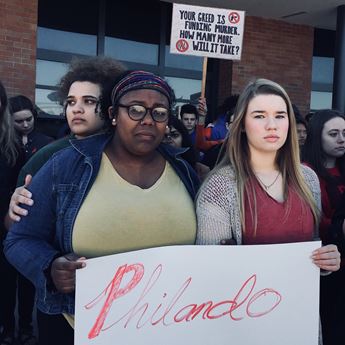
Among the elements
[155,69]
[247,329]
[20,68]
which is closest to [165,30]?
[155,69]

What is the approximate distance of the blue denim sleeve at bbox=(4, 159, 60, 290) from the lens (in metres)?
1.79

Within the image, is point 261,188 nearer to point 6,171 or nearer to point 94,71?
point 94,71

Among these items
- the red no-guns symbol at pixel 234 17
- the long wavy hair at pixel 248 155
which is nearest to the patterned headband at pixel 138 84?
the long wavy hair at pixel 248 155

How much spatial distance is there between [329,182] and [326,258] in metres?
1.02

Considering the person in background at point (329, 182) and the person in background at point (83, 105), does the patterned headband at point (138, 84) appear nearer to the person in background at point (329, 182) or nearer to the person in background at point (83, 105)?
the person in background at point (83, 105)

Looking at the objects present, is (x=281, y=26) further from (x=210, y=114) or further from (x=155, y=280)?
(x=155, y=280)

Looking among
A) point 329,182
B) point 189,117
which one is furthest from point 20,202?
point 189,117

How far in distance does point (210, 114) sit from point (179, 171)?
772 cm

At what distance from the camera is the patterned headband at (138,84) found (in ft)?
6.17

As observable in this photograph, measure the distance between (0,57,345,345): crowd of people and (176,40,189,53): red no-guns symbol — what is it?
2578 mm

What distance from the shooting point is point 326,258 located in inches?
77.9

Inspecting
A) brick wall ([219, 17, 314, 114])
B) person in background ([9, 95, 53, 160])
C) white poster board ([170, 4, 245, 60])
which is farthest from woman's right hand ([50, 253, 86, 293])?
brick wall ([219, 17, 314, 114])

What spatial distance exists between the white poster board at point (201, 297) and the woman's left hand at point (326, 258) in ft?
0.09

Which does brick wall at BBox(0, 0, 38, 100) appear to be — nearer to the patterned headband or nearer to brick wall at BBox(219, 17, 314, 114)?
brick wall at BBox(219, 17, 314, 114)
